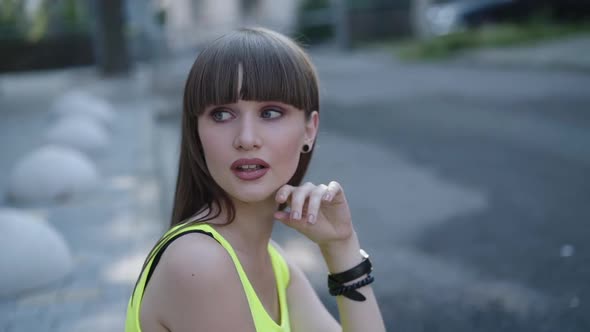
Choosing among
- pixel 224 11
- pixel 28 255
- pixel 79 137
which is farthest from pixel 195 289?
pixel 224 11

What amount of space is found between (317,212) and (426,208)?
13.8 feet

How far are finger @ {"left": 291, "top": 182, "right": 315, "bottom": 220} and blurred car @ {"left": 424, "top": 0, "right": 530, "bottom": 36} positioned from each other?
20.6 meters

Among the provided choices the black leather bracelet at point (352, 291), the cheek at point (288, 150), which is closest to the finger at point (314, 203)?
the cheek at point (288, 150)

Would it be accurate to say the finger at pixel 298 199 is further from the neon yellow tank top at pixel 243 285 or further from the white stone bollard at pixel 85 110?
the white stone bollard at pixel 85 110

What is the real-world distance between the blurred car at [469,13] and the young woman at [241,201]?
20392 millimetres

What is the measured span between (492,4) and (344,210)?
21114mm

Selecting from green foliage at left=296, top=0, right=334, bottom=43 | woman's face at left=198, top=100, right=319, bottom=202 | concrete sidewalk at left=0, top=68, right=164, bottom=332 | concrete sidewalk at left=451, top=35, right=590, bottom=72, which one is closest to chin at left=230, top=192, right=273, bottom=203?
woman's face at left=198, top=100, right=319, bottom=202

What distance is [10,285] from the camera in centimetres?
401

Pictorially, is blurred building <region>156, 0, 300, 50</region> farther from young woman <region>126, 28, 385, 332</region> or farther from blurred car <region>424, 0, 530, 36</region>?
young woman <region>126, 28, 385, 332</region>

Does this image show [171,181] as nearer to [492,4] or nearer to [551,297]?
[551,297]

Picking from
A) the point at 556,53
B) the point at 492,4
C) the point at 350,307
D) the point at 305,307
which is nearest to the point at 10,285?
the point at 305,307

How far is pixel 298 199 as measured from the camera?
1.82m

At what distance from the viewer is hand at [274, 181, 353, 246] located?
182 cm

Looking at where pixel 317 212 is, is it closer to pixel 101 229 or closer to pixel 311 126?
pixel 311 126
